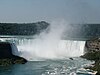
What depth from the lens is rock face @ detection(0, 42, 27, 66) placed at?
1285 inches

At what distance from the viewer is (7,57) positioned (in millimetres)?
33812

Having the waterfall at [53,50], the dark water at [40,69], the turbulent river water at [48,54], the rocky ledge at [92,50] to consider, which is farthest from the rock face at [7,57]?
the rocky ledge at [92,50]

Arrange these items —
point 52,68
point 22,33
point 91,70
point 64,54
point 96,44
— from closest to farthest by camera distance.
A: point 91,70 → point 52,68 → point 96,44 → point 64,54 → point 22,33

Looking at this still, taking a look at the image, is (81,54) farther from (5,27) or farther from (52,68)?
(5,27)

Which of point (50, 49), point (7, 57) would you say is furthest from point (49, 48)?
point (7, 57)

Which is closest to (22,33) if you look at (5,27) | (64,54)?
(5,27)

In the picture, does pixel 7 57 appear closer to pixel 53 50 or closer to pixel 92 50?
pixel 53 50

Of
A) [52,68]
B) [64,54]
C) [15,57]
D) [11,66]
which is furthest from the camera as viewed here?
[64,54]

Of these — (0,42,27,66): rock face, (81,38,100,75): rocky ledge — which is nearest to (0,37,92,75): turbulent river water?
(81,38,100,75): rocky ledge

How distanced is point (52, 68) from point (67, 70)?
5.76ft

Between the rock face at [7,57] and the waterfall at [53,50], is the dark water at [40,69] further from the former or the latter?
the waterfall at [53,50]

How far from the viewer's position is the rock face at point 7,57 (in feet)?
107

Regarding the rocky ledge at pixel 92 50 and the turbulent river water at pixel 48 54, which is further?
the rocky ledge at pixel 92 50

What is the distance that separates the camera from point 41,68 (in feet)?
95.0
